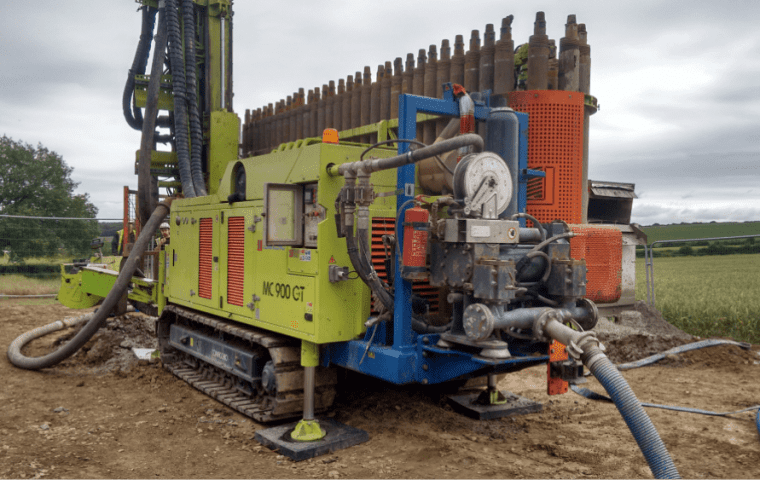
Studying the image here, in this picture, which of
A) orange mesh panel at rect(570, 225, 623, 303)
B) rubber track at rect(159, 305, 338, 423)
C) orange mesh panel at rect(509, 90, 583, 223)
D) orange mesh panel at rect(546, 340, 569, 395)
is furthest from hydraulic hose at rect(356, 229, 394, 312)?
orange mesh panel at rect(509, 90, 583, 223)

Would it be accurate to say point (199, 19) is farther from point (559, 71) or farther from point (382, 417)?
point (382, 417)

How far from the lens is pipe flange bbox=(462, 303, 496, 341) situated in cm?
413

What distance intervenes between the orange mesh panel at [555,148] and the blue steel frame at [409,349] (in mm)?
1181

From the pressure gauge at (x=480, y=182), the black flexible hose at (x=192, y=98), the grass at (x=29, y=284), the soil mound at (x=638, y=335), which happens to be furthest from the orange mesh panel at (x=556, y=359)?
the grass at (x=29, y=284)

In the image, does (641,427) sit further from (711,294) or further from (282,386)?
(711,294)

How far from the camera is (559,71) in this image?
6562mm

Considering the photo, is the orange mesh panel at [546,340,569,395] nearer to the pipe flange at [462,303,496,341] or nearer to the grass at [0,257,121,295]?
the pipe flange at [462,303,496,341]

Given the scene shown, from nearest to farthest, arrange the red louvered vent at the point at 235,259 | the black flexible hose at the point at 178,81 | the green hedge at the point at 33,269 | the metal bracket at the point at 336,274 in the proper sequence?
the metal bracket at the point at 336,274 → the red louvered vent at the point at 235,259 → the black flexible hose at the point at 178,81 → the green hedge at the point at 33,269

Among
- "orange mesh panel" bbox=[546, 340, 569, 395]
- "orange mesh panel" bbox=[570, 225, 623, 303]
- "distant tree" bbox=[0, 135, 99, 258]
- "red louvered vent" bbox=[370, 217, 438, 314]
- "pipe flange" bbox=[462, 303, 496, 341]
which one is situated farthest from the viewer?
"distant tree" bbox=[0, 135, 99, 258]

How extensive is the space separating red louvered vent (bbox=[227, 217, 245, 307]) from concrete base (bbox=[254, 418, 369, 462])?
1.54 metres

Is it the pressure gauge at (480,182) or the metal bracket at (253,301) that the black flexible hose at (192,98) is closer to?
the metal bracket at (253,301)

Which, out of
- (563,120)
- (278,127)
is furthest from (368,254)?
(278,127)

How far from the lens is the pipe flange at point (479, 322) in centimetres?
413

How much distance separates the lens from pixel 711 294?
10.7 m
